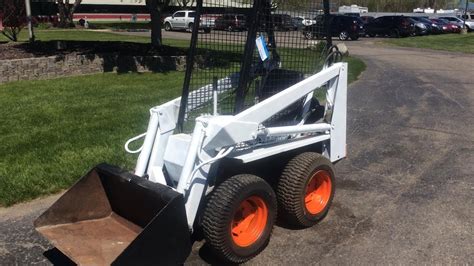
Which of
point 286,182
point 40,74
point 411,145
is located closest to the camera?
point 286,182

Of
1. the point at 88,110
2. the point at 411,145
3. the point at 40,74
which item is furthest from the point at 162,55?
the point at 411,145

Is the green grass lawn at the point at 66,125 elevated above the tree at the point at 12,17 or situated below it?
below

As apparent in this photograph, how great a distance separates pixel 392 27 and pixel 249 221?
35.9 m

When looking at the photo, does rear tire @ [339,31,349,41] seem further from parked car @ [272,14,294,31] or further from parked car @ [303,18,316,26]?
parked car @ [272,14,294,31]

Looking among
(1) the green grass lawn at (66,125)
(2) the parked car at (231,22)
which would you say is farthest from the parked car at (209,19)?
(1) the green grass lawn at (66,125)

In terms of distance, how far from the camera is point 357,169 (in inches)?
227

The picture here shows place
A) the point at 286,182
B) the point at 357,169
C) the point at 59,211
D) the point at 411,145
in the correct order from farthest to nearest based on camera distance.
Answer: the point at 411,145, the point at 357,169, the point at 286,182, the point at 59,211

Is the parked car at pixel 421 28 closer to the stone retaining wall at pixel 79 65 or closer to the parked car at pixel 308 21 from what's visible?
the stone retaining wall at pixel 79 65

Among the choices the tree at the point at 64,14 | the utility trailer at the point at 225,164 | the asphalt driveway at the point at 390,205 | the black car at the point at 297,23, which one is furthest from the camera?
the tree at the point at 64,14

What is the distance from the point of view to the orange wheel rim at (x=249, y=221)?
11.8ft

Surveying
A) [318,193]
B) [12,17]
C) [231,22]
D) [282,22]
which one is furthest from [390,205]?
[12,17]

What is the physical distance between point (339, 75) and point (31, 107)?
17.7ft

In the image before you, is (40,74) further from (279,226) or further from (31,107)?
(279,226)

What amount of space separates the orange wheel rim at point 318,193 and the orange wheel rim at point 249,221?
24.5 inches
